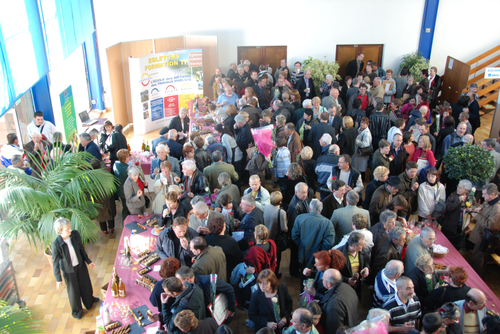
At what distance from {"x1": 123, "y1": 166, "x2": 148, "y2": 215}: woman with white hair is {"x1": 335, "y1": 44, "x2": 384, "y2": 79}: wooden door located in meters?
10.5

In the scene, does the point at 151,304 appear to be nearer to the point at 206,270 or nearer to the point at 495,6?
the point at 206,270

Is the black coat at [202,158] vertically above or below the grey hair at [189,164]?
below

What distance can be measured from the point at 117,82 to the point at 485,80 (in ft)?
40.4

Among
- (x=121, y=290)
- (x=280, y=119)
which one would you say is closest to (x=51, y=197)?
(x=121, y=290)

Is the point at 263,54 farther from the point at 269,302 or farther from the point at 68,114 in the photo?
the point at 269,302

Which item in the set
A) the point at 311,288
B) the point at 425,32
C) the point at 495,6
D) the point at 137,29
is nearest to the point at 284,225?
the point at 311,288

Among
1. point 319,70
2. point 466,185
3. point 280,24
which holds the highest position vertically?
point 280,24

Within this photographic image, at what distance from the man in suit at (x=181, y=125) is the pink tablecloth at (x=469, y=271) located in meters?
5.22

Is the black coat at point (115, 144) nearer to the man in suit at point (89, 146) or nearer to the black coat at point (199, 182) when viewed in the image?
the man in suit at point (89, 146)

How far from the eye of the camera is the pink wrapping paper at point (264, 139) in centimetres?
717

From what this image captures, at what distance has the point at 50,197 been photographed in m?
5.18

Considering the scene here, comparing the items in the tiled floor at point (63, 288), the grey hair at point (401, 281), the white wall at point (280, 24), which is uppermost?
the white wall at point (280, 24)

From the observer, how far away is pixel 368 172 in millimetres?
8969

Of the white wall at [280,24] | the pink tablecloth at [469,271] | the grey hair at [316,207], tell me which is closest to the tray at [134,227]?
the grey hair at [316,207]
